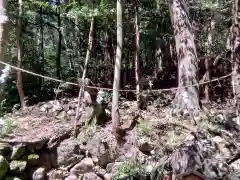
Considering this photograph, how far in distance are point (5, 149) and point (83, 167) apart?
1595mm

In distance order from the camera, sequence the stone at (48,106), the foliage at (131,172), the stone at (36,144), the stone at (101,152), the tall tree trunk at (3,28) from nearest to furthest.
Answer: the tall tree trunk at (3,28)
the foliage at (131,172)
the stone at (36,144)
the stone at (101,152)
the stone at (48,106)

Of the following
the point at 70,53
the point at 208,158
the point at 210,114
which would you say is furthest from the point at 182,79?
the point at 70,53

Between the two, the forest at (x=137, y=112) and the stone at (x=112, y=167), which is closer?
the forest at (x=137, y=112)

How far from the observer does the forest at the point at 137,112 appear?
577 cm

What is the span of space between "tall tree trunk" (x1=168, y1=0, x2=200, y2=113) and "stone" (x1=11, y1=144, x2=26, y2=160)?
11.1ft

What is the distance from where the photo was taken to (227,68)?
968 cm

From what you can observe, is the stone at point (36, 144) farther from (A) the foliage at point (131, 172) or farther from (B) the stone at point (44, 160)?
(A) the foliage at point (131, 172)

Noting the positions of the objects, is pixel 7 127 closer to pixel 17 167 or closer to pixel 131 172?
pixel 17 167

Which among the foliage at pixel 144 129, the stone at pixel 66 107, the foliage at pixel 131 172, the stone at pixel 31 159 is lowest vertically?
the foliage at pixel 131 172

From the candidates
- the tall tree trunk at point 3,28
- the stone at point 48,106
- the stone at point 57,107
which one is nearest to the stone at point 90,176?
the stone at point 57,107

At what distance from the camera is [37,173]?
648cm

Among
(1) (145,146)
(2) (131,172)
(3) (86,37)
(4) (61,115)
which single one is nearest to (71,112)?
(4) (61,115)

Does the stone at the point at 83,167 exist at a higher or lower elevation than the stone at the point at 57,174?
higher

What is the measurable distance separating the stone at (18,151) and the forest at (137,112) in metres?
0.02
